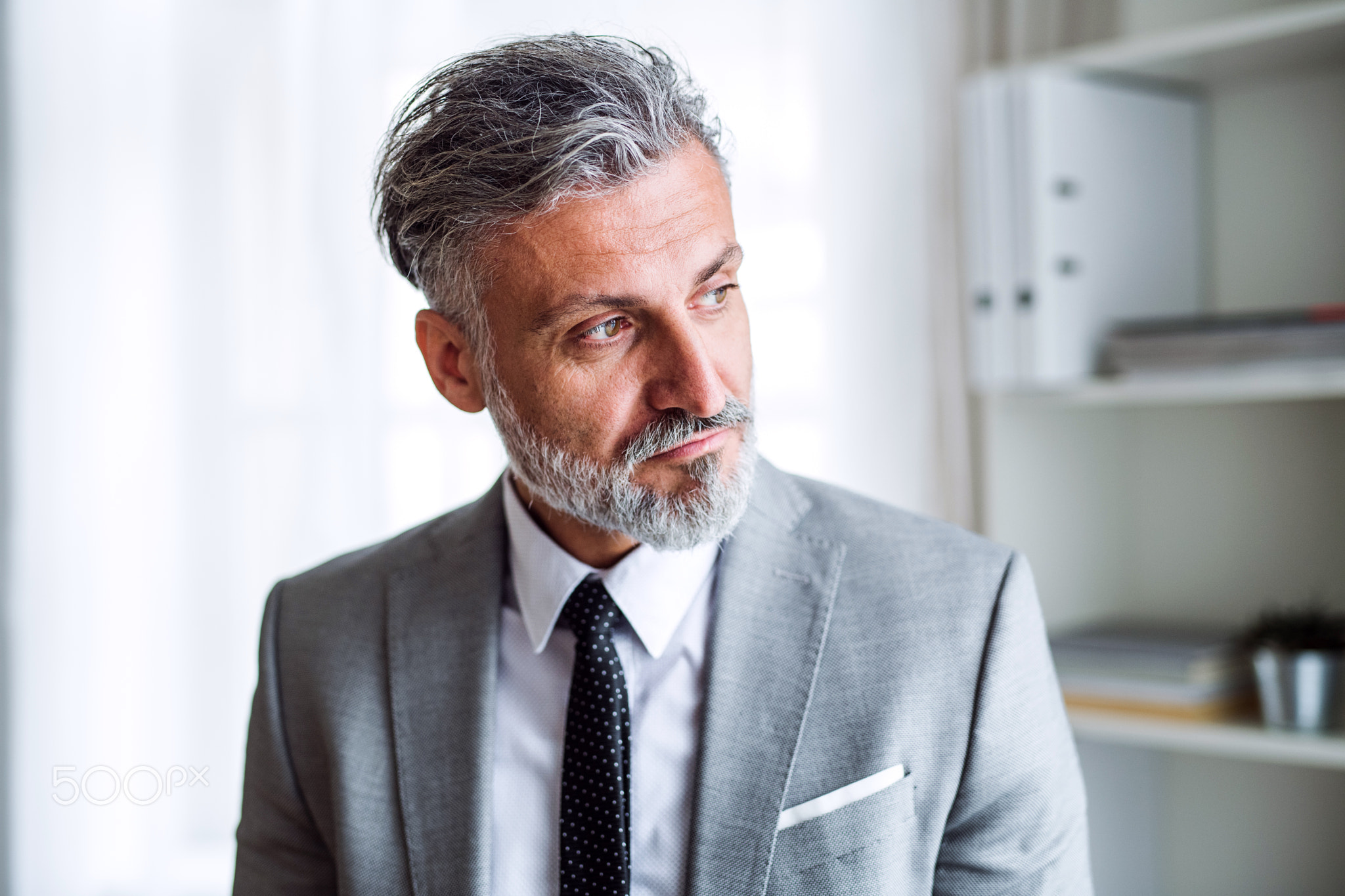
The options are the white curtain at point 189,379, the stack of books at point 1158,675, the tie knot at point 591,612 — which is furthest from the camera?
the stack of books at point 1158,675

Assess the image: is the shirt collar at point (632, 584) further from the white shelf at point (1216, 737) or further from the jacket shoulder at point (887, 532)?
the white shelf at point (1216, 737)

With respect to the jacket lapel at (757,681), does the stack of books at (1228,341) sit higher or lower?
higher

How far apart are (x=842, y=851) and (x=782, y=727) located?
0.38 feet

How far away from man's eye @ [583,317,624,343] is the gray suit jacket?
241 mm

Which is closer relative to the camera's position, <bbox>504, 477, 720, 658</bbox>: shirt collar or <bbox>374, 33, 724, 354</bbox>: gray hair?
<bbox>374, 33, 724, 354</bbox>: gray hair

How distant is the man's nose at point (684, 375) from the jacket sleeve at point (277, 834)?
1.80 feet

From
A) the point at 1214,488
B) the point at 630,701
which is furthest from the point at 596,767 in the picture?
the point at 1214,488

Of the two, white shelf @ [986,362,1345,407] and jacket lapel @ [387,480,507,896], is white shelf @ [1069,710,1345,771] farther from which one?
jacket lapel @ [387,480,507,896]

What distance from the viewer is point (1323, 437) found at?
1947 mm

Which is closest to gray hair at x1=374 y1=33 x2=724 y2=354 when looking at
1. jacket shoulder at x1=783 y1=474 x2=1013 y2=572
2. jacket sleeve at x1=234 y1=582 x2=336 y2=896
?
jacket shoulder at x1=783 y1=474 x2=1013 y2=572

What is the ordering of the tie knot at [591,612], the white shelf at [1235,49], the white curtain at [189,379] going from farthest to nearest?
the white shelf at [1235,49]
the white curtain at [189,379]
the tie knot at [591,612]

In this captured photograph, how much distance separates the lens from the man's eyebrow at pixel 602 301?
1017mm

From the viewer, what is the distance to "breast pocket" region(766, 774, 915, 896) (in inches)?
40.9

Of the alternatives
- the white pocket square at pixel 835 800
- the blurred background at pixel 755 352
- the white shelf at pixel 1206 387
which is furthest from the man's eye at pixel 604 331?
the white shelf at pixel 1206 387
